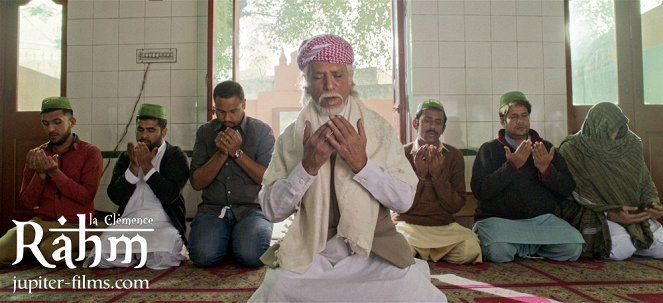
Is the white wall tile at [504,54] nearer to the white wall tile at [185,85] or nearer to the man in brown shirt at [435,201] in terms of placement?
the man in brown shirt at [435,201]

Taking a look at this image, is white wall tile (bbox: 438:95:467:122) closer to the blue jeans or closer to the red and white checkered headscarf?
the blue jeans

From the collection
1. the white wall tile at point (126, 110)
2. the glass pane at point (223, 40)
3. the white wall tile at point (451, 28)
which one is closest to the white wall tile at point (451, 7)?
the white wall tile at point (451, 28)

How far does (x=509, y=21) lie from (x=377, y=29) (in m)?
6.79

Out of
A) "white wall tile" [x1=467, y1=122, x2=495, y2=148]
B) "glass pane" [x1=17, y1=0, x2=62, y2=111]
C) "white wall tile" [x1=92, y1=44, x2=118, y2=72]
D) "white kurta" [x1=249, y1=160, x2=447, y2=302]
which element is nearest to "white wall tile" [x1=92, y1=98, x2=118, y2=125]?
"white wall tile" [x1=92, y1=44, x2=118, y2=72]

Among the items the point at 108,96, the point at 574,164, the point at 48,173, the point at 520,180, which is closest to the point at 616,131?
the point at 574,164

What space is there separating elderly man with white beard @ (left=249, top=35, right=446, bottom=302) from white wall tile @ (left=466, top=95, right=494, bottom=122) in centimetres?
292

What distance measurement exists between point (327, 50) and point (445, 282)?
158cm

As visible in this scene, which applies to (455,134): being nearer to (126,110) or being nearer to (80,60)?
(126,110)

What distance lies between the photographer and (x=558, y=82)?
176 inches

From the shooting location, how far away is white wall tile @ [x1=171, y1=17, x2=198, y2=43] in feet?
14.5

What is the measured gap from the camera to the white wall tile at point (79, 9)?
4461mm

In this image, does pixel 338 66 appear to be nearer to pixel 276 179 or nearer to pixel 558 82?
pixel 276 179

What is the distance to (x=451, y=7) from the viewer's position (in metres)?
4.45

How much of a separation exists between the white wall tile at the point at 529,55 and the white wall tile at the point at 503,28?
0.14m
